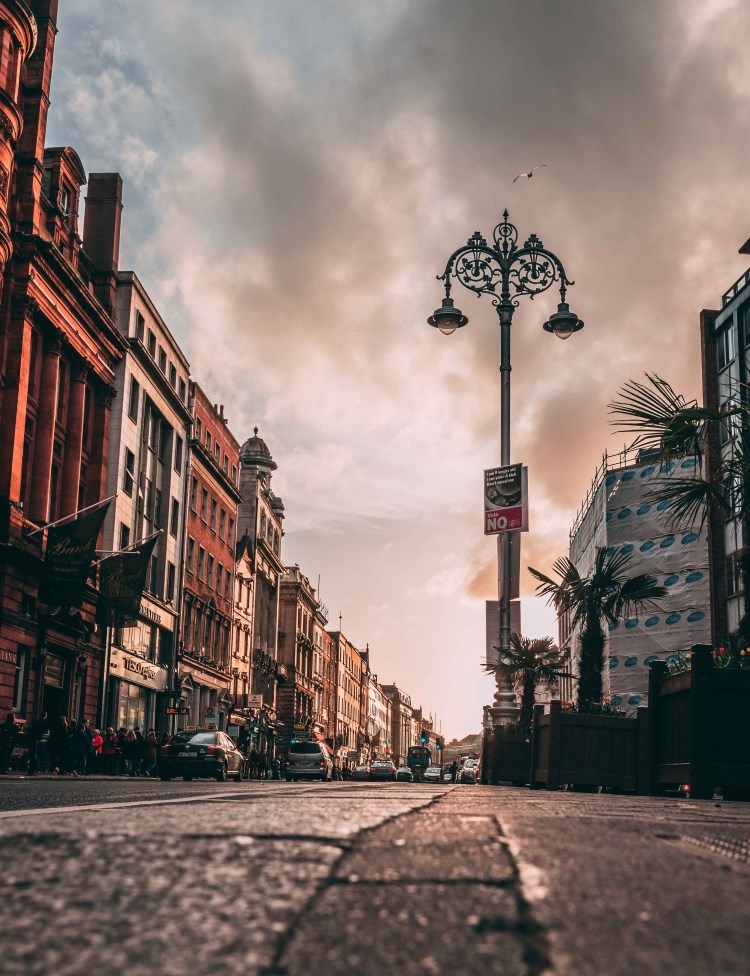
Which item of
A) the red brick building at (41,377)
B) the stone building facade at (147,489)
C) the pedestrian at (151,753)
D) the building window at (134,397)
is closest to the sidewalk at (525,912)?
the red brick building at (41,377)

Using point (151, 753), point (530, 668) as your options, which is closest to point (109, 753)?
point (151, 753)

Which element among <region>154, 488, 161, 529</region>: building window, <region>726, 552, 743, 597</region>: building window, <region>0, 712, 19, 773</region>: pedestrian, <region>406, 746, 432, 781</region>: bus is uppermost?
<region>154, 488, 161, 529</region>: building window

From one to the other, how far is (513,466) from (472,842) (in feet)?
63.9

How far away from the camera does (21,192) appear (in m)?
34.7

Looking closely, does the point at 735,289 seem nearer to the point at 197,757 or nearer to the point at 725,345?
the point at 725,345

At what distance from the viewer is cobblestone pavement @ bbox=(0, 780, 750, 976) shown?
1.15m

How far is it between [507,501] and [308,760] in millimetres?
24757

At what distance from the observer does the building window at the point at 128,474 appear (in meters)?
44.2

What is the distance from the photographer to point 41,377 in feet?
118

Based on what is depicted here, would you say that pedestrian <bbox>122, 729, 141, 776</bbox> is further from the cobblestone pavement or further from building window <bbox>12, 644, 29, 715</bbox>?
the cobblestone pavement

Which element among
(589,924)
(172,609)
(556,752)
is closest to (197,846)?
(589,924)

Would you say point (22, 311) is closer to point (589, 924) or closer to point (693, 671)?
point (693, 671)

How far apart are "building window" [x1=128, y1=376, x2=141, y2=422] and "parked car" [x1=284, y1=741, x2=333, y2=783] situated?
1483 cm

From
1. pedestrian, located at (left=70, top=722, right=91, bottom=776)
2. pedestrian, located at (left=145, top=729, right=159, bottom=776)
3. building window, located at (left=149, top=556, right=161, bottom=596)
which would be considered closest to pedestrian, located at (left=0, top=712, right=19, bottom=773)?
pedestrian, located at (left=70, top=722, right=91, bottom=776)
